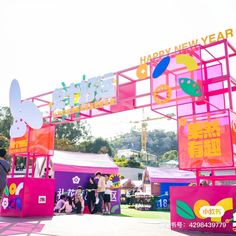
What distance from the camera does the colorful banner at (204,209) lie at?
6.33m

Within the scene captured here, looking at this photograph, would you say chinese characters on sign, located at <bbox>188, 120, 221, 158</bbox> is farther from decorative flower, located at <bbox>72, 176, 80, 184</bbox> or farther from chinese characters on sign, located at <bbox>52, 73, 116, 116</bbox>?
decorative flower, located at <bbox>72, 176, 80, 184</bbox>

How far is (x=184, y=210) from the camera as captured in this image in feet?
23.0

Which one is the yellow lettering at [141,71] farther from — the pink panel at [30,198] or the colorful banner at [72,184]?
the colorful banner at [72,184]

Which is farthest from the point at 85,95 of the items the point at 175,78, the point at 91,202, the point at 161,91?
the point at 91,202

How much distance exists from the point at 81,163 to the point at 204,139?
991cm

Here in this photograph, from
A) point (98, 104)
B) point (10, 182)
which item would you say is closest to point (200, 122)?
point (98, 104)

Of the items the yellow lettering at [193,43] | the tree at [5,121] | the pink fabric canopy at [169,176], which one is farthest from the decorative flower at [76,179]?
the tree at [5,121]

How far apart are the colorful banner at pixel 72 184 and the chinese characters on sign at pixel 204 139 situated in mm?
8356

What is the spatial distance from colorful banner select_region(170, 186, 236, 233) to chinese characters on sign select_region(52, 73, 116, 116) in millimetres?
3604

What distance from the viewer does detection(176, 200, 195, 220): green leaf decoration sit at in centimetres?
686

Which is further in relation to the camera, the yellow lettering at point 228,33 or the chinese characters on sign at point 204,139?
the yellow lettering at point 228,33

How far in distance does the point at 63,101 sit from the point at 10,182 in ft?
10.1

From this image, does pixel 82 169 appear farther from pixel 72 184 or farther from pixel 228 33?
pixel 228 33

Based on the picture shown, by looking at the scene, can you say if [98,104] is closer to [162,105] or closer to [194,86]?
[162,105]
